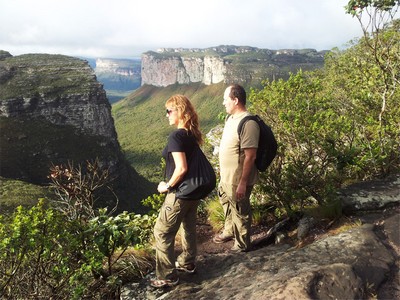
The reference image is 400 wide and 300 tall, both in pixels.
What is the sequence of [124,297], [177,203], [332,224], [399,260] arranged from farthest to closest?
[332,224] → [124,297] → [177,203] → [399,260]

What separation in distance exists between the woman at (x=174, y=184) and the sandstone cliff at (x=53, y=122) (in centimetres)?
5858

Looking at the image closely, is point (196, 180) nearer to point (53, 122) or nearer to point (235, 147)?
point (235, 147)

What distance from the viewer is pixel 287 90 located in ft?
18.5

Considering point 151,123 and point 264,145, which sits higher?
point 264,145

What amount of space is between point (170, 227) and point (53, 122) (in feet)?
257

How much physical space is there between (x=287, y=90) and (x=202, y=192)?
2847 mm

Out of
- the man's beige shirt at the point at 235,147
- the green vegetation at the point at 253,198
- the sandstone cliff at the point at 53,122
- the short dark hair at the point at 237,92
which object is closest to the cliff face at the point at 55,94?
the sandstone cliff at the point at 53,122

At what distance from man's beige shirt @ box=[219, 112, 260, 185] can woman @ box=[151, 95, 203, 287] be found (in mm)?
592

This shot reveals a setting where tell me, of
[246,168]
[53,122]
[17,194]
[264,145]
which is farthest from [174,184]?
[53,122]

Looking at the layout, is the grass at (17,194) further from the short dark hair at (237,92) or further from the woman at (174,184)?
the short dark hair at (237,92)

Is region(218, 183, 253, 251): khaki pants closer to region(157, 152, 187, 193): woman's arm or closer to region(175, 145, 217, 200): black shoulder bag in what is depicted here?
region(175, 145, 217, 200): black shoulder bag

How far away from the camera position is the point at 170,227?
3.83m

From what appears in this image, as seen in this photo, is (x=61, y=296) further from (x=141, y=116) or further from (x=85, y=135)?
(x=141, y=116)

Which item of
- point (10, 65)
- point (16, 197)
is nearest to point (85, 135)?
point (10, 65)
